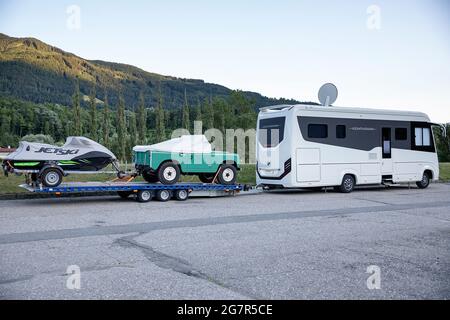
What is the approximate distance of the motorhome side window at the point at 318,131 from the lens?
1672 centimetres

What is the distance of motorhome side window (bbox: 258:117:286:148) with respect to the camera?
1673 centimetres

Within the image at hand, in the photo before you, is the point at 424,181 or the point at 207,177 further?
the point at 424,181

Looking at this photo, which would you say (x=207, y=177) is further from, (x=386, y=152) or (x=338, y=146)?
(x=386, y=152)

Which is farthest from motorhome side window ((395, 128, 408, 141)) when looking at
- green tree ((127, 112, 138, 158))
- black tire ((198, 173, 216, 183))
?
green tree ((127, 112, 138, 158))

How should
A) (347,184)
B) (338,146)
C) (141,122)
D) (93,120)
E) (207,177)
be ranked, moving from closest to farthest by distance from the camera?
(207,177) → (338,146) → (347,184) → (93,120) → (141,122)

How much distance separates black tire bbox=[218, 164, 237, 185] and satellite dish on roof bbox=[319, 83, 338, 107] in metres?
6.02

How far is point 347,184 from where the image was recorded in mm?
17719

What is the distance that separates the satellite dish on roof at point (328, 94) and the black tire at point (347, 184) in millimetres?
3467

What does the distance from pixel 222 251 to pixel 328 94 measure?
13665 millimetres

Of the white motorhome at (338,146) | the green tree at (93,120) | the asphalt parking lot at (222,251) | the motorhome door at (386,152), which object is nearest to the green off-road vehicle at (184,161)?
the asphalt parking lot at (222,251)

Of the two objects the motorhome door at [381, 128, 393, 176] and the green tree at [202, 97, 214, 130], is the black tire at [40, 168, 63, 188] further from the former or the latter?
the green tree at [202, 97, 214, 130]

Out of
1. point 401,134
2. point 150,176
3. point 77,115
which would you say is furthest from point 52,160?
point 77,115

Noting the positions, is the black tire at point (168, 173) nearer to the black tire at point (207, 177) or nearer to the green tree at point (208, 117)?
the black tire at point (207, 177)

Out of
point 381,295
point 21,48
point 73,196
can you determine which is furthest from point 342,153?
point 21,48
